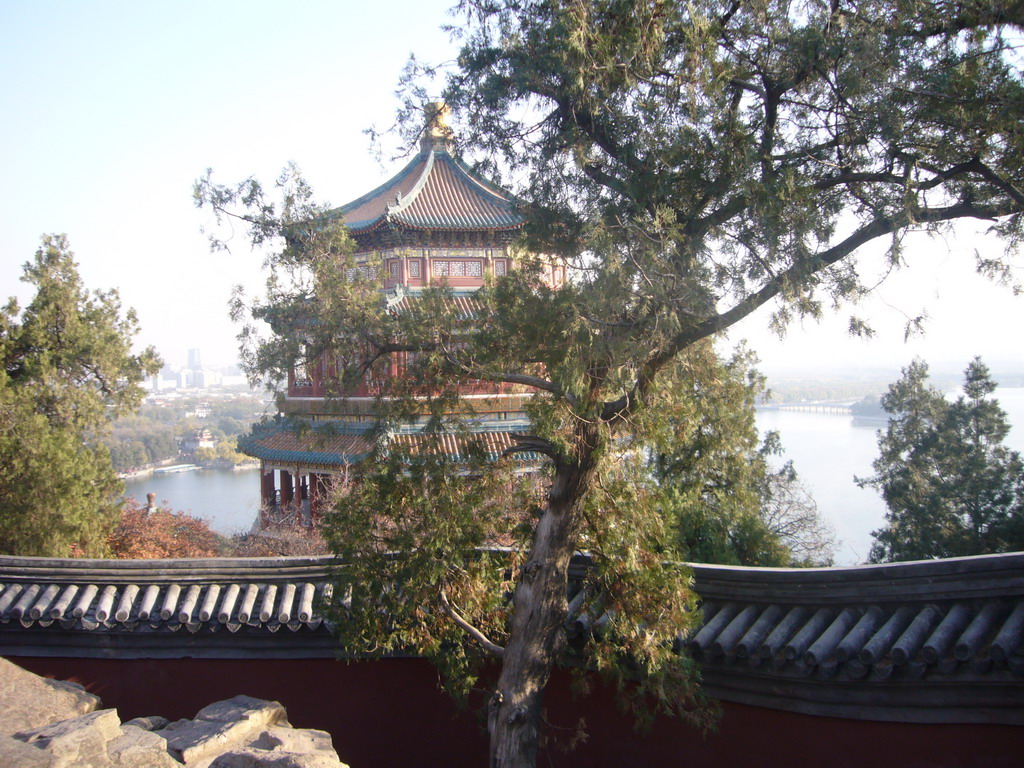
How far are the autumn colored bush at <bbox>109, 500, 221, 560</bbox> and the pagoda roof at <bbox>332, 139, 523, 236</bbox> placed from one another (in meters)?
5.58

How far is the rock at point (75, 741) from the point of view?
10.1ft

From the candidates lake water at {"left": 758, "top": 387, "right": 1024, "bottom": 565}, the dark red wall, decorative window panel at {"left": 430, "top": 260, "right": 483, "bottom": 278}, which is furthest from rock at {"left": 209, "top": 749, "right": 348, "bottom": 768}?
decorative window panel at {"left": 430, "top": 260, "right": 483, "bottom": 278}

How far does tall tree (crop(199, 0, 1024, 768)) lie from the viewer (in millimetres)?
3395

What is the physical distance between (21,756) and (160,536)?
8.22 m

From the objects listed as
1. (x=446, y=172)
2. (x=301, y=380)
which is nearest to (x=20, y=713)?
(x=301, y=380)

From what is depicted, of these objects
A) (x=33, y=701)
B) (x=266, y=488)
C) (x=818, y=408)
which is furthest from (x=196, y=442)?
(x=33, y=701)

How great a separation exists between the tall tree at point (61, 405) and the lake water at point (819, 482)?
3.02m

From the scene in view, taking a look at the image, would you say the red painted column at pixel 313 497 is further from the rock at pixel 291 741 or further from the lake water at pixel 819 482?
the rock at pixel 291 741

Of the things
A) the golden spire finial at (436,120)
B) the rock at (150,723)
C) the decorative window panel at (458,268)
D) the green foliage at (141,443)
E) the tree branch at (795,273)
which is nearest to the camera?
the tree branch at (795,273)

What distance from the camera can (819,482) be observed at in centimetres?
1608

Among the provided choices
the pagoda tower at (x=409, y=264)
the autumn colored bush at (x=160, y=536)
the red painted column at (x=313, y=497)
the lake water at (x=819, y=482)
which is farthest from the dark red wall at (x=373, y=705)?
the lake water at (x=819, y=482)

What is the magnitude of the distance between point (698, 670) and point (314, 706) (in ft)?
8.18

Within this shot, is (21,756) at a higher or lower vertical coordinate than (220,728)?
higher

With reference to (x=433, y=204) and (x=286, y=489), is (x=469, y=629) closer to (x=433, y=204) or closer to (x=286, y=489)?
(x=286, y=489)
